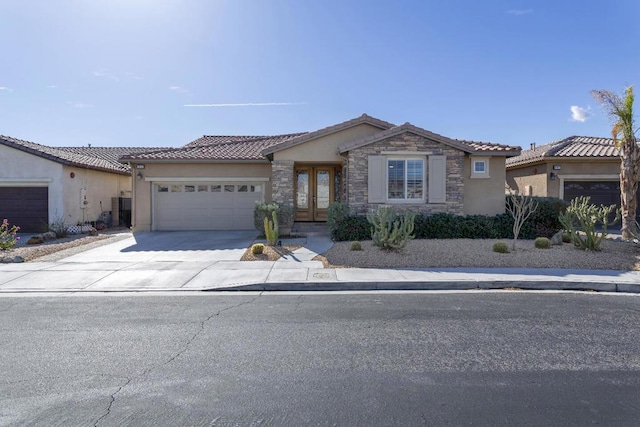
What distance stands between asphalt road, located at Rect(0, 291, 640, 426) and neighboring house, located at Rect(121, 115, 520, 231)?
821 cm

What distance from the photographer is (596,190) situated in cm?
1856

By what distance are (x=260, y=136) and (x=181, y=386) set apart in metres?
20.3

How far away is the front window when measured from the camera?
15.0m

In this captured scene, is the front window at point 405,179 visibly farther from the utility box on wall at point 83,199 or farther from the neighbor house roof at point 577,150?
the utility box on wall at point 83,199

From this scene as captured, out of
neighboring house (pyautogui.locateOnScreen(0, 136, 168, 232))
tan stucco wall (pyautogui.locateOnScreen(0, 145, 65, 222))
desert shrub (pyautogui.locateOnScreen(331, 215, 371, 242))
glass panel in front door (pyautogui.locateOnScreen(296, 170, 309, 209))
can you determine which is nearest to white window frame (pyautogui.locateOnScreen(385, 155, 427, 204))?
desert shrub (pyautogui.locateOnScreen(331, 215, 371, 242))

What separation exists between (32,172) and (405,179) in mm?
16000

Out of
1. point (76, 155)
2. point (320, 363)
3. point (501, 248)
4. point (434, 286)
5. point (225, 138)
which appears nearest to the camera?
point (320, 363)

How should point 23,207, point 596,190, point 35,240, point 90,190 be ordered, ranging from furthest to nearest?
point 90,190 → point 596,190 → point 23,207 → point 35,240

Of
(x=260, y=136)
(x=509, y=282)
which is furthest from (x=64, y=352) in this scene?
(x=260, y=136)

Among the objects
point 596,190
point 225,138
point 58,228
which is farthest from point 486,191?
point 58,228

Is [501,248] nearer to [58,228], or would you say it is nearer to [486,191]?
[486,191]

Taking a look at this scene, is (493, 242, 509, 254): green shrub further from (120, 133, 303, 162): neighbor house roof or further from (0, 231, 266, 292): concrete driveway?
(120, 133, 303, 162): neighbor house roof

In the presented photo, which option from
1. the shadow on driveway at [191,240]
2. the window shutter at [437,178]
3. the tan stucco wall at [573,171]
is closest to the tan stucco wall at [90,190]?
the shadow on driveway at [191,240]

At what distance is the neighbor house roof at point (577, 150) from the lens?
18047mm
